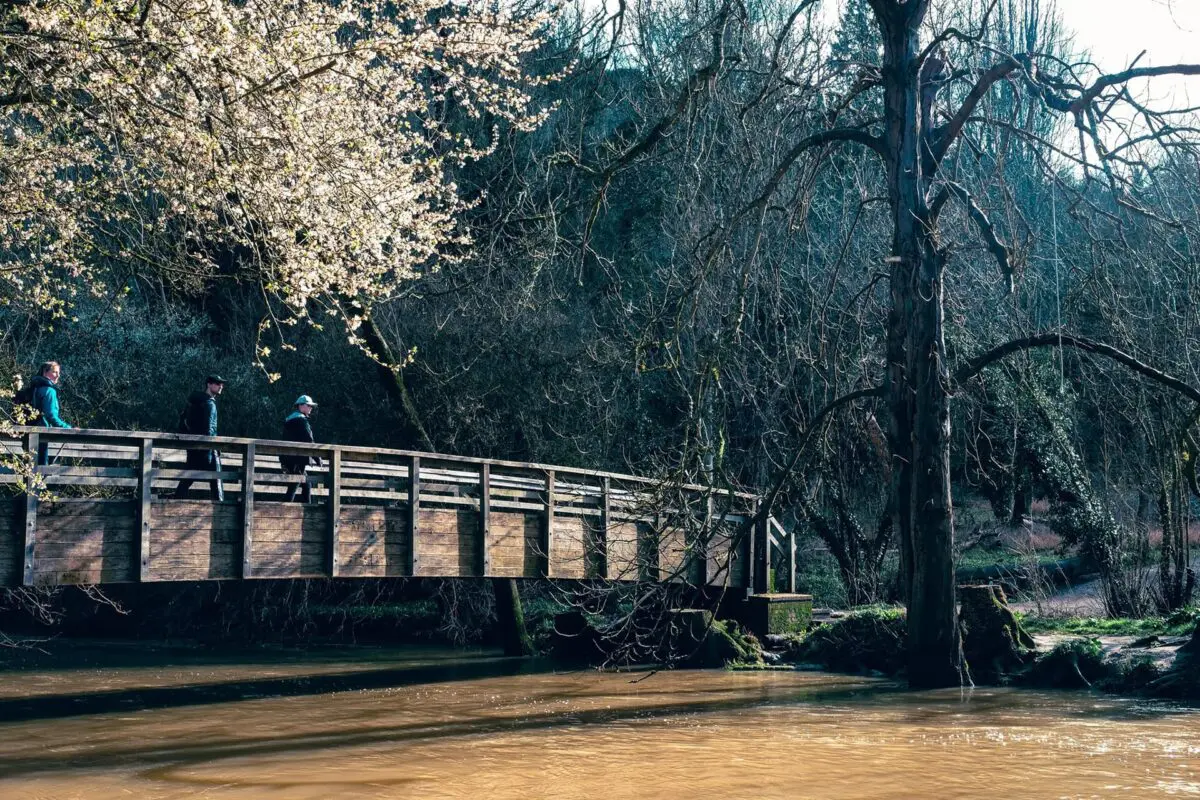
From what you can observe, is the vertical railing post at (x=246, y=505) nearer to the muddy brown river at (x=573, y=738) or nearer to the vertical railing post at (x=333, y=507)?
the vertical railing post at (x=333, y=507)

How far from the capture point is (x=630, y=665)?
1950cm

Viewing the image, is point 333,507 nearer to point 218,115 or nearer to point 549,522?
point 549,522

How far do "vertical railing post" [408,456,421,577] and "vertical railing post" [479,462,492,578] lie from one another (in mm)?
995

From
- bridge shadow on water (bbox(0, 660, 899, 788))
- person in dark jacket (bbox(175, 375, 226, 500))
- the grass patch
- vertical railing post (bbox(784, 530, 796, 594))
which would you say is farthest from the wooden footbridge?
the grass patch

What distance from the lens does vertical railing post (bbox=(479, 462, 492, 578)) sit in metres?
17.8

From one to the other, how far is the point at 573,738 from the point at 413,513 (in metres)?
5.59

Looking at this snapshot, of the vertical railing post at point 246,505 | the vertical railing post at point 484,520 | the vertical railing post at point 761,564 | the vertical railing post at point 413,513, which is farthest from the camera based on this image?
the vertical railing post at point 761,564

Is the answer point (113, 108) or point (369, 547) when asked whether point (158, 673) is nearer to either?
point (369, 547)

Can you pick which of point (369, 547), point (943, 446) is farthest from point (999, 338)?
point (369, 547)

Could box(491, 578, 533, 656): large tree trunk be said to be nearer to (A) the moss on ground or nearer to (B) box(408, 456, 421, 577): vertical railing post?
(B) box(408, 456, 421, 577): vertical railing post

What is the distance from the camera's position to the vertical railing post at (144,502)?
14.1m

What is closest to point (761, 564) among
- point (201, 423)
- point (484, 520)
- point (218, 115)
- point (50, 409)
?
point (484, 520)

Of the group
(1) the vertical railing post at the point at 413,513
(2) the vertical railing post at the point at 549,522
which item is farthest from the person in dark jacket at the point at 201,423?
(2) the vertical railing post at the point at 549,522

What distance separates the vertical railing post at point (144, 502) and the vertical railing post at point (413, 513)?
12.1 ft
